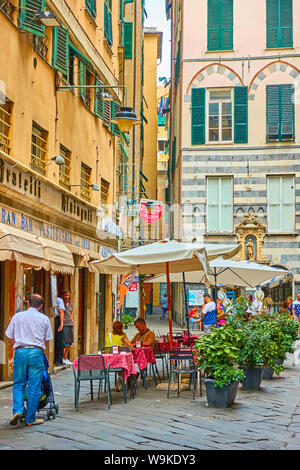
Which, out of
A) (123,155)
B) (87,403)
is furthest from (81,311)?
(123,155)

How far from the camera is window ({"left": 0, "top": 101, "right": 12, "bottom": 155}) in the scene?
12258 mm

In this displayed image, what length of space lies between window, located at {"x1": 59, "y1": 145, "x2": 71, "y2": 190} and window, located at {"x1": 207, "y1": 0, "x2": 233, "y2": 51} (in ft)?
47.1

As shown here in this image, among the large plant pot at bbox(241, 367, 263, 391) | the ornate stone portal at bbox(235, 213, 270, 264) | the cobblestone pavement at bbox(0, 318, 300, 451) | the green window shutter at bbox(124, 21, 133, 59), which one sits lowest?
the cobblestone pavement at bbox(0, 318, 300, 451)

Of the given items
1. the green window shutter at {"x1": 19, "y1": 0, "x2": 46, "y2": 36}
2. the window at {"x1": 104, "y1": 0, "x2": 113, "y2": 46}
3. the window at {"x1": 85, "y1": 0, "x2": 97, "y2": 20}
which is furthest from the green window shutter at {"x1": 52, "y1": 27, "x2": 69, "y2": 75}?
the window at {"x1": 104, "y1": 0, "x2": 113, "y2": 46}

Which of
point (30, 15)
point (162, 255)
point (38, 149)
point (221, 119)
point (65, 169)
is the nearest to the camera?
point (162, 255)

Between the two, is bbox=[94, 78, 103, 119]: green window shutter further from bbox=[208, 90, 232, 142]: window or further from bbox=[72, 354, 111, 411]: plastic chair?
bbox=[72, 354, 111, 411]: plastic chair

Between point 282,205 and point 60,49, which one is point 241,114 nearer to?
point 282,205

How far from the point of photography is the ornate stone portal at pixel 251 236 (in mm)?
28125

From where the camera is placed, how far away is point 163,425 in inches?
332

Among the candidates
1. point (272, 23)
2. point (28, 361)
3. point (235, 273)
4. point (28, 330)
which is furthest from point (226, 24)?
point (28, 361)

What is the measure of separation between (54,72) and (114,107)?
5747mm

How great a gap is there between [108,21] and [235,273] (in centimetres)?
926

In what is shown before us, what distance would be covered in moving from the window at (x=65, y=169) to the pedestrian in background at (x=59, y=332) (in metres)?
2.79
